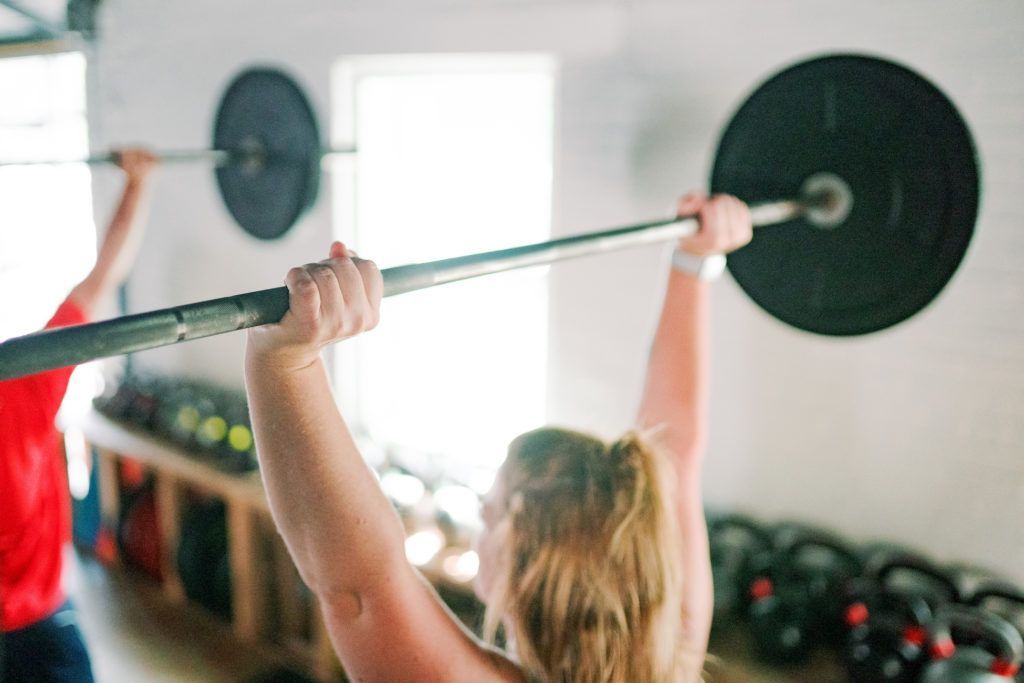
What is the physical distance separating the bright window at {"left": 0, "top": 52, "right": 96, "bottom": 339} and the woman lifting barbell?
3447 mm

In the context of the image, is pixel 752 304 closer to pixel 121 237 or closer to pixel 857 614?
pixel 857 614

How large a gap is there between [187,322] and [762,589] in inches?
61.1

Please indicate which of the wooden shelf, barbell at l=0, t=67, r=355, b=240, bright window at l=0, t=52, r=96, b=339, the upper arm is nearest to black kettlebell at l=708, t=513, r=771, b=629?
the upper arm

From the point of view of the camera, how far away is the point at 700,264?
1.22 meters

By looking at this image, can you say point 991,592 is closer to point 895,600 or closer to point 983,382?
point 895,600

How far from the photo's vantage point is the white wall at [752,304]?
1588 millimetres

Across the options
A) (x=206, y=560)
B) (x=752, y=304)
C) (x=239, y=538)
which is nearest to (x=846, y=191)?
(x=752, y=304)

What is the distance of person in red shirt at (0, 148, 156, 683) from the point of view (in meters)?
1.17

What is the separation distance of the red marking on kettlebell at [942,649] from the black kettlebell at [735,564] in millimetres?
393

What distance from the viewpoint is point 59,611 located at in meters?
1.46

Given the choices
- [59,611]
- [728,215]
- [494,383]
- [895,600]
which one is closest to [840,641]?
[895,600]

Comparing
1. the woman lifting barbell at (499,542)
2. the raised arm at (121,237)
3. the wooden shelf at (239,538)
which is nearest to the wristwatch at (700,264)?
the woman lifting barbell at (499,542)

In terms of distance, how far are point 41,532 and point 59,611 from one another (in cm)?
21

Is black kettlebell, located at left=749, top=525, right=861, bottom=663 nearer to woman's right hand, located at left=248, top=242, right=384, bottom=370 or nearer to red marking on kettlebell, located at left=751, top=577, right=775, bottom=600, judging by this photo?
red marking on kettlebell, located at left=751, top=577, right=775, bottom=600
